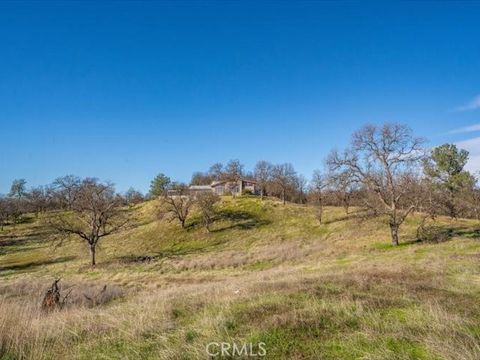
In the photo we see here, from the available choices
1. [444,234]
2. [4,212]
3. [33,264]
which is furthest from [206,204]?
[4,212]

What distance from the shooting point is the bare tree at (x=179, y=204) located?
6197 cm

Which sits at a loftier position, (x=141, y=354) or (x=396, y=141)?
(x=396, y=141)

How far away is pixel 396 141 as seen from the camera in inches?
1251

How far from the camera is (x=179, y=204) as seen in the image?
63.0 metres

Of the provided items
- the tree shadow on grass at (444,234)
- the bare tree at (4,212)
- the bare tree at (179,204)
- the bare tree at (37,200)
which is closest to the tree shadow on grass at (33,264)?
the bare tree at (179,204)

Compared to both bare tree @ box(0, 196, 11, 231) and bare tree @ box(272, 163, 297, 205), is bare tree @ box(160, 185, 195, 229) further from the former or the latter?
bare tree @ box(0, 196, 11, 231)

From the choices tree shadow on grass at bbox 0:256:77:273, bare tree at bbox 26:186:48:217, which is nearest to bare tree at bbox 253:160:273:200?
tree shadow on grass at bbox 0:256:77:273

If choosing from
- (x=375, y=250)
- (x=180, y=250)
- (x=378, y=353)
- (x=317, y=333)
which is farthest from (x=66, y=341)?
(x=180, y=250)

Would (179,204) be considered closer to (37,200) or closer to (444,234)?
(444,234)

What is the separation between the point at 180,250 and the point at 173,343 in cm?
4617

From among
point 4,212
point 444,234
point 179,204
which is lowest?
point 444,234

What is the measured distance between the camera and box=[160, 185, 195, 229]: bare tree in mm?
61969

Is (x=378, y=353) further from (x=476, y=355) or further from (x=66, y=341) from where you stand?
(x=66, y=341)

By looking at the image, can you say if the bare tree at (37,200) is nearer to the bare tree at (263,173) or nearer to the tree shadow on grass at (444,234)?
the bare tree at (263,173)
